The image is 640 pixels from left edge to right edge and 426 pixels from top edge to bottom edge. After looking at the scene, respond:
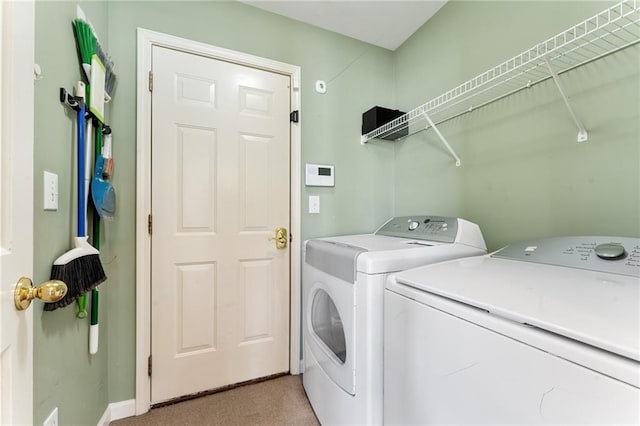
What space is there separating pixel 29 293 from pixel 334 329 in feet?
3.88

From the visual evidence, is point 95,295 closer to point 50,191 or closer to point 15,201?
point 50,191

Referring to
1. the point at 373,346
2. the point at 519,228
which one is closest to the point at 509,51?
the point at 519,228

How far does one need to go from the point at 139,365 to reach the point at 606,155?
8.14ft

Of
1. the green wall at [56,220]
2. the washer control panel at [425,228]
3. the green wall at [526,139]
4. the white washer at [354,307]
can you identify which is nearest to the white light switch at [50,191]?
the green wall at [56,220]

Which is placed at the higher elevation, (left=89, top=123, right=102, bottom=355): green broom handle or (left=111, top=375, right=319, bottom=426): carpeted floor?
(left=89, top=123, right=102, bottom=355): green broom handle

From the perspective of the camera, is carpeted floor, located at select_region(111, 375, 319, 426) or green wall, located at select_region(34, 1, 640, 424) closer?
green wall, located at select_region(34, 1, 640, 424)

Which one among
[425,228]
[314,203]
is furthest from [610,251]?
[314,203]

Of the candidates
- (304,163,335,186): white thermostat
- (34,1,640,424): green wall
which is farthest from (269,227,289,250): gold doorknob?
(304,163,335,186): white thermostat

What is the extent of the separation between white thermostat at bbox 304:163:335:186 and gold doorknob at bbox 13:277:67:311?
1.48 meters

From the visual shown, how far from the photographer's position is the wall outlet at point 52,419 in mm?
858

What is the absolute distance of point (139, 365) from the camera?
4.96 ft

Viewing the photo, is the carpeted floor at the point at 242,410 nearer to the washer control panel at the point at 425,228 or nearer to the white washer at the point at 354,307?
the white washer at the point at 354,307

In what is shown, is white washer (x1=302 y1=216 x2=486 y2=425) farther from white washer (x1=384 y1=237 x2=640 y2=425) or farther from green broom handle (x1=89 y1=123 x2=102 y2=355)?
green broom handle (x1=89 y1=123 x2=102 y2=355)

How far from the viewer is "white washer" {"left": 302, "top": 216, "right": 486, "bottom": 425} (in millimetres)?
1038
